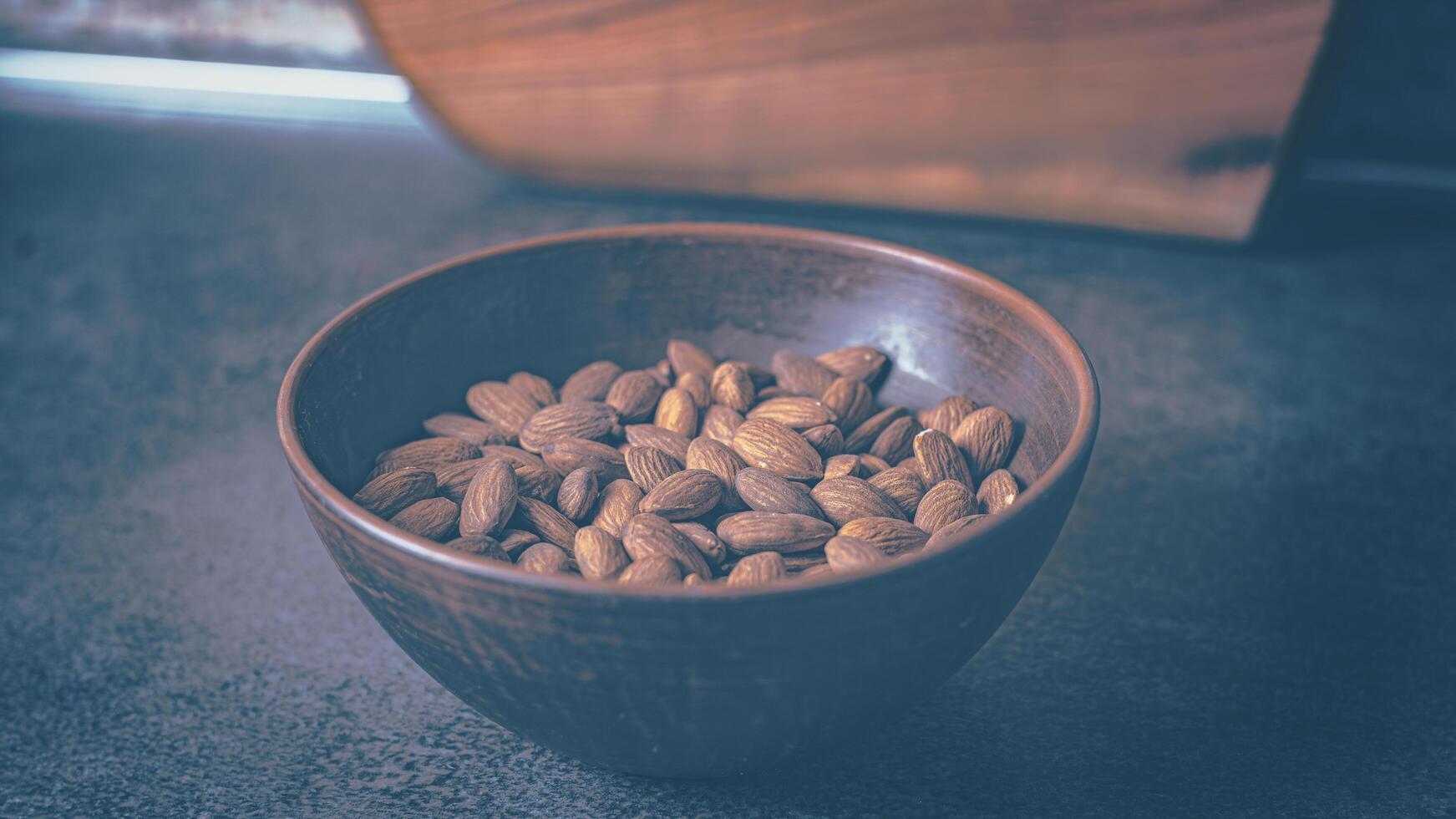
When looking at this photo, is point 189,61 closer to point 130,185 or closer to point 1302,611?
point 130,185

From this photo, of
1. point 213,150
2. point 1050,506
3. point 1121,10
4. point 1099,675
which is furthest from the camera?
point 213,150

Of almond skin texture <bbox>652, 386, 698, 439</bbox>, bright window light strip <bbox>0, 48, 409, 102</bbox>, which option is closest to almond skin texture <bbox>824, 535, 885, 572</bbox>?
almond skin texture <bbox>652, 386, 698, 439</bbox>

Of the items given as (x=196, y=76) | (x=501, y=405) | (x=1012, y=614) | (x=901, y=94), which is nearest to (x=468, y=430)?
(x=501, y=405)

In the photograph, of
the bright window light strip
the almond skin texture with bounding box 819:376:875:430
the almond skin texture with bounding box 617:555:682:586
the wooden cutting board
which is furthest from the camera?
the bright window light strip

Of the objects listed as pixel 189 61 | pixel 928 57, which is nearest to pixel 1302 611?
pixel 928 57

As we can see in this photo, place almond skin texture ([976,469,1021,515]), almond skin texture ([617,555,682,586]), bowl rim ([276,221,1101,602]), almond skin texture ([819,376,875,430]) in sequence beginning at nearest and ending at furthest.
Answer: bowl rim ([276,221,1101,602]), almond skin texture ([617,555,682,586]), almond skin texture ([976,469,1021,515]), almond skin texture ([819,376,875,430])

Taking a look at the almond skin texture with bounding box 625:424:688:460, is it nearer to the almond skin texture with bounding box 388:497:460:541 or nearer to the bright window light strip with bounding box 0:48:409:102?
the almond skin texture with bounding box 388:497:460:541
